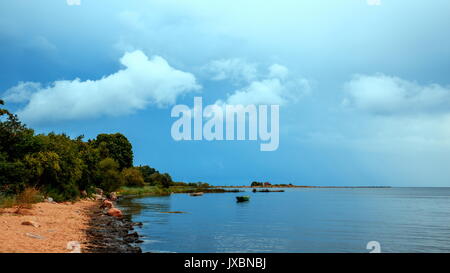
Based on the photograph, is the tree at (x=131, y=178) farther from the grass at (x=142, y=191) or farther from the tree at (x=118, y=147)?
the tree at (x=118, y=147)

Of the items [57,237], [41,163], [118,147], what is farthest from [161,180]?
[57,237]

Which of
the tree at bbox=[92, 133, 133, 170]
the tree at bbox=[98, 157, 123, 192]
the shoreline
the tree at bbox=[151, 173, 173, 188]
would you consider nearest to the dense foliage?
the shoreline

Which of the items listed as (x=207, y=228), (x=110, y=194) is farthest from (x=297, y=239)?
(x=110, y=194)

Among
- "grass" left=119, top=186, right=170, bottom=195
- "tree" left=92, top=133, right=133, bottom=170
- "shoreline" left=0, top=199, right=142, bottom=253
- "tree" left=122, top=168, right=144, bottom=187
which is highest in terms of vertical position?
"tree" left=92, top=133, right=133, bottom=170

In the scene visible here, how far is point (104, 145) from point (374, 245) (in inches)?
2824

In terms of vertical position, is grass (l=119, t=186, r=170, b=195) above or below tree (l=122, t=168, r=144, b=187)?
below

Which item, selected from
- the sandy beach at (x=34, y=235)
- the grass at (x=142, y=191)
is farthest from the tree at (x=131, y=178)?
the sandy beach at (x=34, y=235)

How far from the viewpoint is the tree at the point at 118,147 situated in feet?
303

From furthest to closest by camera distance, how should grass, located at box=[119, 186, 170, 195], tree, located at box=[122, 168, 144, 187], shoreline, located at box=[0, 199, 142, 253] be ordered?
tree, located at box=[122, 168, 144, 187], grass, located at box=[119, 186, 170, 195], shoreline, located at box=[0, 199, 142, 253]

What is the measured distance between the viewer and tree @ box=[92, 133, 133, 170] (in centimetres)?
9242

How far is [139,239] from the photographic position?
23.1 meters

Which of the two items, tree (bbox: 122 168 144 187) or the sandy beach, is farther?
tree (bbox: 122 168 144 187)

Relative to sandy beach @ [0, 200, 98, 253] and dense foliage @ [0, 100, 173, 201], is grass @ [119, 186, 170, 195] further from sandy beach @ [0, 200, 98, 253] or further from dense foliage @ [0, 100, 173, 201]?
sandy beach @ [0, 200, 98, 253]
